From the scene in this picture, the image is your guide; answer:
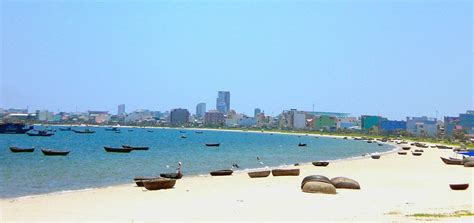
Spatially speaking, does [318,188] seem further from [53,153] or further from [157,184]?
[53,153]

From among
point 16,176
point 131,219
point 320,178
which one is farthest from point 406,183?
point 16,176

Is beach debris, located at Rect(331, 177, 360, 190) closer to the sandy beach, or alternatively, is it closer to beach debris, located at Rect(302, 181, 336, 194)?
the sandy beach

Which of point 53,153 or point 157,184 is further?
point 53,153

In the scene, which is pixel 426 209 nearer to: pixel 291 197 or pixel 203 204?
pixel 291 197

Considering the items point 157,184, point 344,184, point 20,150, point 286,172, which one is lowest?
point 20,150

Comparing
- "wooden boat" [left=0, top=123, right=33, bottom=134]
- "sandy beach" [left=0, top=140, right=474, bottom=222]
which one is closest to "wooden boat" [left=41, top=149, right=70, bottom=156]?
"sandy beach" [left=0, top=140, right=474, bottom=222]

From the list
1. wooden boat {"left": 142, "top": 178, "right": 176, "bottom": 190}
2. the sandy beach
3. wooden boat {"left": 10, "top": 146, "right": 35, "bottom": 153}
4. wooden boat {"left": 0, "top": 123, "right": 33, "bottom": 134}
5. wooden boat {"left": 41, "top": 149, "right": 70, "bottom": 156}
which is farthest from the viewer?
wooden boat {"left": 0, "top": 123, "right": 33, "bottom": 134}

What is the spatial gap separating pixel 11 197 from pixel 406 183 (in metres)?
21.0

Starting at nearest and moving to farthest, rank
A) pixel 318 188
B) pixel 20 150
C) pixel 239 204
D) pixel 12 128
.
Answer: pixel 239 204
pixel 318 188
pixel 20 150
pixel 12 128

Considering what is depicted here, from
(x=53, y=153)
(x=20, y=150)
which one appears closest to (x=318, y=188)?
(x=53, y=153)

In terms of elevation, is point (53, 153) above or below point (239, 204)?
below

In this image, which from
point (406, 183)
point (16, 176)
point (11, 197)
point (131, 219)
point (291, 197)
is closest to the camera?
point (131, 219)

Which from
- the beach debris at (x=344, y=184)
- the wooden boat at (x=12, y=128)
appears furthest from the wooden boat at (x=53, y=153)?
the wooden boat at (x=12, y=128)

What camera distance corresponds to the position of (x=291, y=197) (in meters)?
20.6
